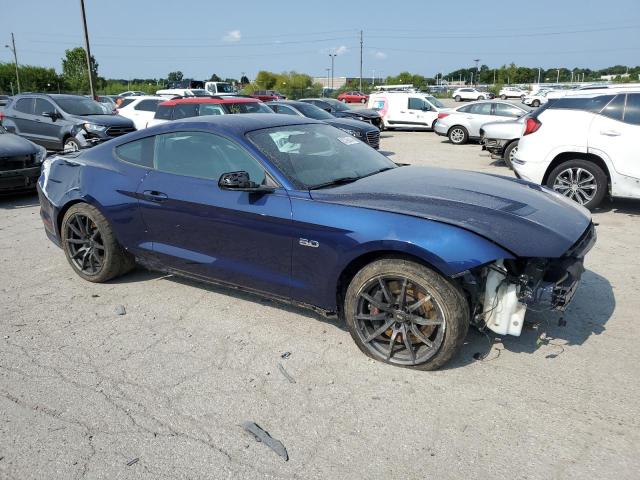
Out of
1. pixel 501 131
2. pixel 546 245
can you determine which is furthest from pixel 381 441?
pixel 501 131

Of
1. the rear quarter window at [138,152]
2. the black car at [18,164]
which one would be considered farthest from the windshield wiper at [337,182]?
the black car at [18,164]

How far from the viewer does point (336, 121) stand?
537 inches

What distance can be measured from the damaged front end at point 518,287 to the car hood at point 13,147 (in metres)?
8.18

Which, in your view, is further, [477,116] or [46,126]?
[477,116]

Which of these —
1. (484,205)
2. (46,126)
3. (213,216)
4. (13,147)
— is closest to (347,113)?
(46,126)

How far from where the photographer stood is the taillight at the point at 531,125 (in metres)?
7.54

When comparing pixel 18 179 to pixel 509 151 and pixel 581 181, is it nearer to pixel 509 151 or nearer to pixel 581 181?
pixel 581 181

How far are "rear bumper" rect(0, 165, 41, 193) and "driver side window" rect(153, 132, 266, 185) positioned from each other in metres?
5.39

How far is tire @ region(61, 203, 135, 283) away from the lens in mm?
4652

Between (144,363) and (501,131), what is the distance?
10.0 metres

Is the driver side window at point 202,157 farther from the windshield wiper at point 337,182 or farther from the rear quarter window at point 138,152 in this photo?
the windshield wiper at point 337,182

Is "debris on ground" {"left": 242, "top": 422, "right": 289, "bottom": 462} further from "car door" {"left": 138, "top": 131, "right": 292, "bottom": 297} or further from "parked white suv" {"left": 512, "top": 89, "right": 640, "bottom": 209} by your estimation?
"parked white suv" {"left": 512, "top": 89, "right": 640, "bottom": 209}

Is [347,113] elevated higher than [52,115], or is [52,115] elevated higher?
[52,115]

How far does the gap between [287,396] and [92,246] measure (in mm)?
2732
